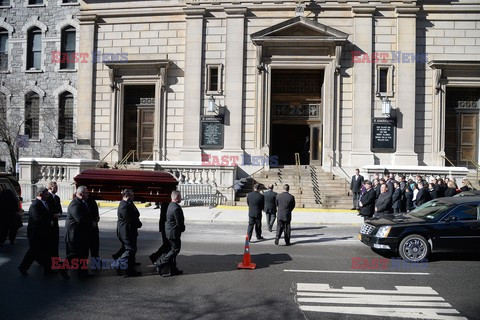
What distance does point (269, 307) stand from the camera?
6.48m

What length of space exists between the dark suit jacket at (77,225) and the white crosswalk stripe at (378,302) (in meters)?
4.37

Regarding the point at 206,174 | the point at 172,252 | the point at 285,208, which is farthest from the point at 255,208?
the point at 206,174

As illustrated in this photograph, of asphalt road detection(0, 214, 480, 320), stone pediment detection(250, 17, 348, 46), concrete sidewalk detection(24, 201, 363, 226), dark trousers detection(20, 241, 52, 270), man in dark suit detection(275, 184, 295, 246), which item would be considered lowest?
asphalt road detection(0, 214, 480, 320)

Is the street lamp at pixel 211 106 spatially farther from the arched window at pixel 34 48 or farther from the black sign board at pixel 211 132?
the arched window at pixel 34 48

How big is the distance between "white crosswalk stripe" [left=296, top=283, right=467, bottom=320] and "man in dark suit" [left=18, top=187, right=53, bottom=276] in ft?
17.2

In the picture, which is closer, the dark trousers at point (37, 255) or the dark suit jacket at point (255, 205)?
the dark trousers at point (37, 255)

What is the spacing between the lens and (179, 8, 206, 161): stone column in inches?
894

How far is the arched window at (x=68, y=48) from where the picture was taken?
2583 centimetres

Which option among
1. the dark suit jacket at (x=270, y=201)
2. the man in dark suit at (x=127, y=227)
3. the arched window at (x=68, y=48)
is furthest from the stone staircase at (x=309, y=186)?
the arched window at (x=68, y=48)

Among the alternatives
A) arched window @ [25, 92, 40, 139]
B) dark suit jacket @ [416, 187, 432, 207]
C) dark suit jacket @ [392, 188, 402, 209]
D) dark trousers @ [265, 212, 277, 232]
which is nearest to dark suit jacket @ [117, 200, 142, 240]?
dark trousers @ [265, 212, 277, 232]

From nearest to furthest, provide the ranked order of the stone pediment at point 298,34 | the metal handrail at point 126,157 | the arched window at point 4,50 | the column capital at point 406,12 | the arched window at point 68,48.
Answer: the stone pediment at point 298,34, the column capital at point 406,12, the metal handrail at point 126,157, the arched window at point 68,48, the arched window at point 4,50

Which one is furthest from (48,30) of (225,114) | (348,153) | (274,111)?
(348,153)

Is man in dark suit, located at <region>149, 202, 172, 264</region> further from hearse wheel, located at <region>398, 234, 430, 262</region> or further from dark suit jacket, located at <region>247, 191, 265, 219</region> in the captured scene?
hearse wheel, located at <region>398, 234, 430, 262</region>

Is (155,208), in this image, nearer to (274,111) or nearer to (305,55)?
(274,111)
